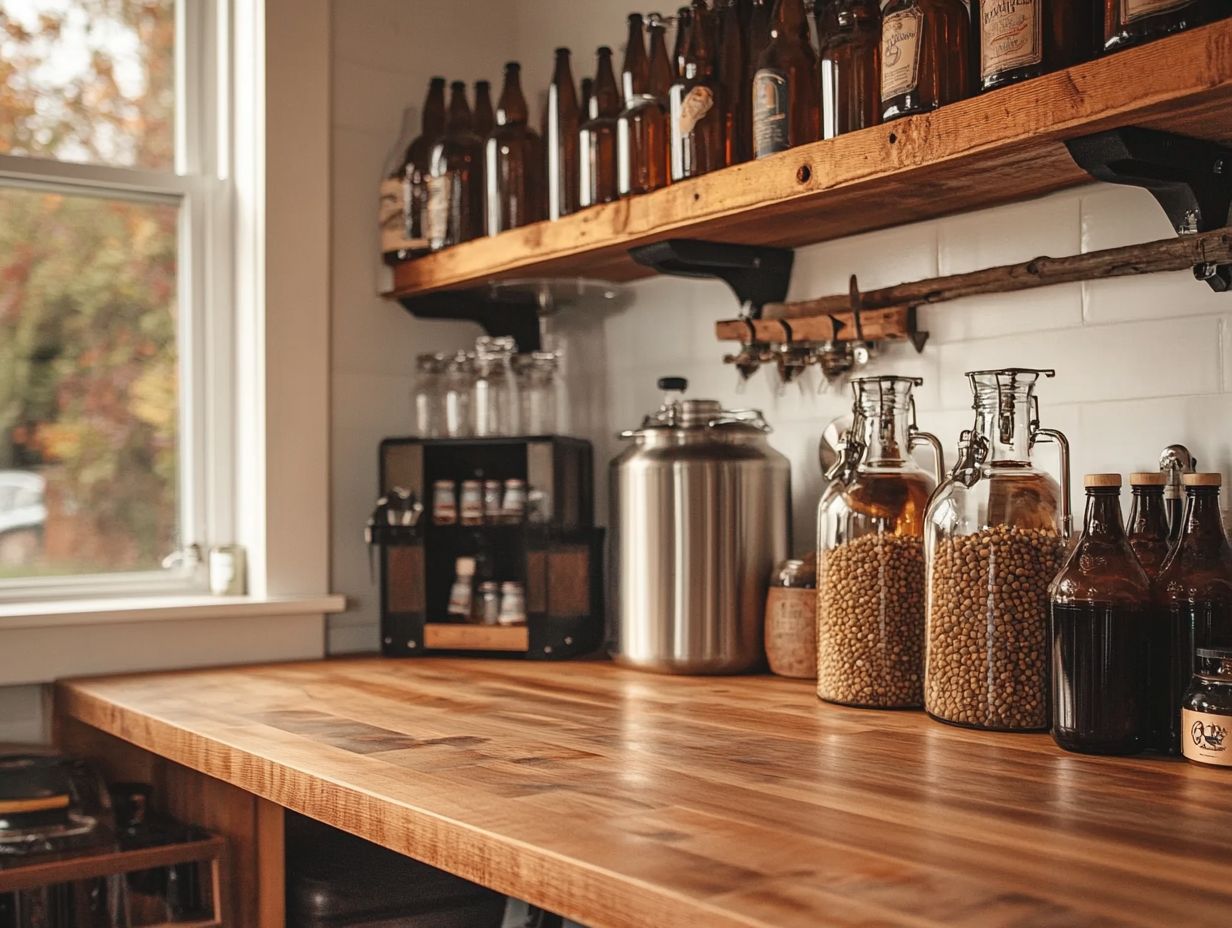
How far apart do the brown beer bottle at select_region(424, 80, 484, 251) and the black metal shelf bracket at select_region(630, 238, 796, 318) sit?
40 centimetres

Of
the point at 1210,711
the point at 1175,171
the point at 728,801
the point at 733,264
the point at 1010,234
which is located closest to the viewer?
the point at 728,801

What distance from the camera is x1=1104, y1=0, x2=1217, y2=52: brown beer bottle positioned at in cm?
112

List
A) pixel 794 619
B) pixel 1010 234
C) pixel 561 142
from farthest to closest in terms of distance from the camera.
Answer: pixel 561 142
pixel 794 619
pixel 1010 234

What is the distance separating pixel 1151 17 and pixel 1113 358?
436 mm

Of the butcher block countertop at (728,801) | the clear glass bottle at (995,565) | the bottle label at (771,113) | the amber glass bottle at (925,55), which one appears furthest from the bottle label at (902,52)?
the butcher block countertop at (728,801)

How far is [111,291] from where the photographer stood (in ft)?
7.06

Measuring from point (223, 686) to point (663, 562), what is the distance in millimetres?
631

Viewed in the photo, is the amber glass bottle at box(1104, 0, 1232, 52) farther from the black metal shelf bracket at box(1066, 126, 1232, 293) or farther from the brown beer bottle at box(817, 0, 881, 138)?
the brown beer bottle at box(817, 0, 881, 138)

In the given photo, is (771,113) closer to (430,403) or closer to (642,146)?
(642,146)

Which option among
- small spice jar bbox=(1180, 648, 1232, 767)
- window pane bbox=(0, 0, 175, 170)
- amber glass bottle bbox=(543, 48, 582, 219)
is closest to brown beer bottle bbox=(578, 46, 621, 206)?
amber glass bottle bbox=(543, 48, 582, 219)

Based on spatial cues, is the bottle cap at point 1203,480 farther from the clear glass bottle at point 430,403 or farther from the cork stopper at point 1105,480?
the clear glass bottle at point 430,403

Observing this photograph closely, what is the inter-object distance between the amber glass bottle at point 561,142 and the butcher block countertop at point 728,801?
70cm

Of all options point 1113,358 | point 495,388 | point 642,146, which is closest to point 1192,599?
point 1113,358

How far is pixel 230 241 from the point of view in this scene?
224cm
